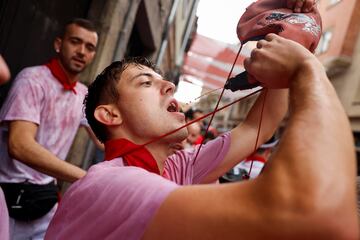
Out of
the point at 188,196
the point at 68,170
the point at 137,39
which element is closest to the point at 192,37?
the point at 137,39

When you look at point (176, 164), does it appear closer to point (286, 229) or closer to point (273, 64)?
point (273, 64)

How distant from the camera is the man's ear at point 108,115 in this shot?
5.30ft

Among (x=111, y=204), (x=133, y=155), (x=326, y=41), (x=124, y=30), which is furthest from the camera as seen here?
(x=326, y=41)

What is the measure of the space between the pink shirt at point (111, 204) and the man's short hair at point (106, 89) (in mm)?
432

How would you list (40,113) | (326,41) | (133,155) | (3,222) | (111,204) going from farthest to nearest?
(326,41) → (40,113) → (3,222) → (133,155) → (111,204)

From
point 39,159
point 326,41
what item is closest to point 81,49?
point 39,159

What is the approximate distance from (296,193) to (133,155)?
788 mm

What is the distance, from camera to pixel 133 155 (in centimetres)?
140

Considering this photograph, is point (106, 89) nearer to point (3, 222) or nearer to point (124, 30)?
point (3, 222)

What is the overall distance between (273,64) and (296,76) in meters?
0.09

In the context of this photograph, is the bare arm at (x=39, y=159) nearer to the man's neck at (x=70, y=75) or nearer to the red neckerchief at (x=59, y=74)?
the red neckerchief at (x=59, y=74)

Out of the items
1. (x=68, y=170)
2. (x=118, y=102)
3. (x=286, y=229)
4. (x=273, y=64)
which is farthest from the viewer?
(x=68, y=170)

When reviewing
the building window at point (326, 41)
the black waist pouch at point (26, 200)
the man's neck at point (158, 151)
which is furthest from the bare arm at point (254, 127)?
the building window at point (326, 41)

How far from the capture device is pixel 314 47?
1.40 m
